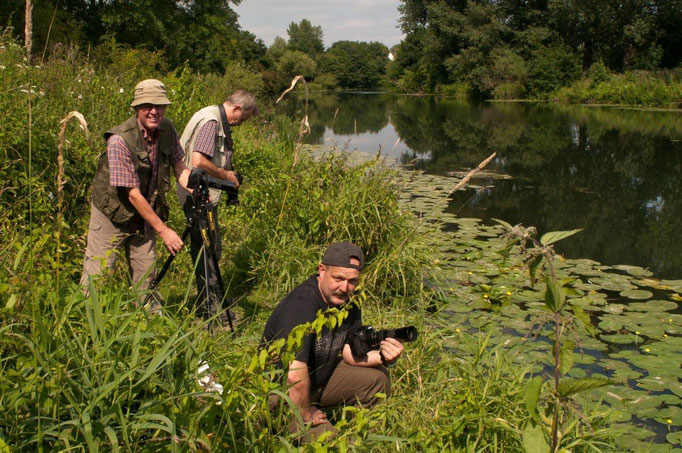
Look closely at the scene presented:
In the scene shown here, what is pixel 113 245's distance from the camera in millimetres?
3385

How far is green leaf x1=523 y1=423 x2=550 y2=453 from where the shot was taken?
5.63 feet

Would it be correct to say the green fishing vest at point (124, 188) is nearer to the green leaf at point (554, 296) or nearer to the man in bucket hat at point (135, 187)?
the man in bucket hat at point (135, 187)

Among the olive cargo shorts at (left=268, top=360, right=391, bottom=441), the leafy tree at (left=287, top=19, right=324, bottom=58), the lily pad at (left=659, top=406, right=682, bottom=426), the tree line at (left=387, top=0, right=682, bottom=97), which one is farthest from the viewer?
the leafy tree at (left=287, top=19, right=324, bottom=58)

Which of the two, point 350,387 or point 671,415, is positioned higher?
point 350,387

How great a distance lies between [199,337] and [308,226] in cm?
314

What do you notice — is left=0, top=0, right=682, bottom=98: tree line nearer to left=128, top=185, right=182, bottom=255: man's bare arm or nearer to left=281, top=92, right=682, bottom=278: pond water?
left=281, top=92, right=682, bottom=278: pond water

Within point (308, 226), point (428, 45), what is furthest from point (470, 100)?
point (308, 226)

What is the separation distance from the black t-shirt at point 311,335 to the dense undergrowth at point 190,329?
0.67 ft

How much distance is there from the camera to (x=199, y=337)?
2.06 meters

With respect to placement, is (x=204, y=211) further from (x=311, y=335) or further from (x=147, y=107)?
(x=311, y=335)

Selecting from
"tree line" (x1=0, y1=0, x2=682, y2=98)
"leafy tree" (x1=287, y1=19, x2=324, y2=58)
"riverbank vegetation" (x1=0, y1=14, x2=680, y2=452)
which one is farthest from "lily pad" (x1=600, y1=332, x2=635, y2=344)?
"leafy tree" (x1=287, y1=19, x2=324, y2=58)

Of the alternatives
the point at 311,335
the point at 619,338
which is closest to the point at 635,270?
the point at 619,338

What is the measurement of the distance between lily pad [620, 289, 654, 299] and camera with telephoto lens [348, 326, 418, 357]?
355 cm

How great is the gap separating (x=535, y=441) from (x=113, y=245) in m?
2.47
